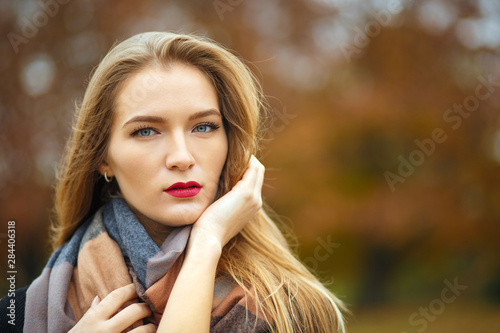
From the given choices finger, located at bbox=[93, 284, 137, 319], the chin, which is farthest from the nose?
finger, located at bbox=[93, 284, 137, 319]

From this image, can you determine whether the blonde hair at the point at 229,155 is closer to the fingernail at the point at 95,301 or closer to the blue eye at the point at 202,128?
the blue eye at the point at 202,128

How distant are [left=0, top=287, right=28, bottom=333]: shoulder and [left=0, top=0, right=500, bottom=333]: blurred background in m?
5.83

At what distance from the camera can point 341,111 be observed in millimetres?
8648

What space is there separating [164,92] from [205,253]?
0.77 m

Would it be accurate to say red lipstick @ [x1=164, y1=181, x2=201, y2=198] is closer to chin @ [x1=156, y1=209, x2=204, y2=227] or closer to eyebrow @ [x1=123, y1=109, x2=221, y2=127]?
chin @ [x1=156, y1=209, x2=204, y2=227]

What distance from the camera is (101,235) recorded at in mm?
2287

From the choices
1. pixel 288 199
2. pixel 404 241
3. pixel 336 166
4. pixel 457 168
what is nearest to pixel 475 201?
pixel 457 168

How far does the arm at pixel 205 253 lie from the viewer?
6.15 feet

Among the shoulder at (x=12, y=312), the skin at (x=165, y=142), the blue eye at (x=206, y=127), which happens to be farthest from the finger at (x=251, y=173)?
the shoulder at (x=12, y=312)

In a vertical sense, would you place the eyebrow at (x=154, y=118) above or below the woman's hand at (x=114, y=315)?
above

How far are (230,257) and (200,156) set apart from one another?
0.54 meters

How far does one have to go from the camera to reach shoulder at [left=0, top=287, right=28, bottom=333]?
2180mm

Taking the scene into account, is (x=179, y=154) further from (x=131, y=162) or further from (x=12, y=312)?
(x=12, y=312)

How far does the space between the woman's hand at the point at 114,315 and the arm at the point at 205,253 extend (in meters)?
0.20
